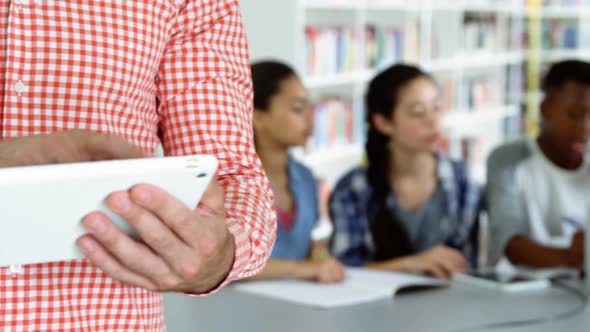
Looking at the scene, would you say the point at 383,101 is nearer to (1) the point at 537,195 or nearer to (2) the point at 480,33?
(1) the point at 537,195

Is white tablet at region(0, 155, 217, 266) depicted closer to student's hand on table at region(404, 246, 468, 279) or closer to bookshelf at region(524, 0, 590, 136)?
student's hand on table at region(404, 246, 468, 279)

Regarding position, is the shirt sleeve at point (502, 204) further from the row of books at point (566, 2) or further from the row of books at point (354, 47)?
the row of books at point (566, 2)

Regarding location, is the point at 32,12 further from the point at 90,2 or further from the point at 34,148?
the point at 34,148

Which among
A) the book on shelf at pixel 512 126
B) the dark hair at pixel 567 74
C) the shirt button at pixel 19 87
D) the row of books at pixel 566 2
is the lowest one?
the book on shelf at pixel 512 126

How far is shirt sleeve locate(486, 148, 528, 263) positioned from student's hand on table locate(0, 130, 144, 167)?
2336mm

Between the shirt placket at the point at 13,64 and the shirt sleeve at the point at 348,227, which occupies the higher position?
the shirt placket at the point at 13,64

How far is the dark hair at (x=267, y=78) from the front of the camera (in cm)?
324

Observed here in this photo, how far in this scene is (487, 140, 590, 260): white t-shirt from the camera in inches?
121

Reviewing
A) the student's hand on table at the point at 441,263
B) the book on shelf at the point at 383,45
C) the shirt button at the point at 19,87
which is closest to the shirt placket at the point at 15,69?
the shirt button at the point at 19,87

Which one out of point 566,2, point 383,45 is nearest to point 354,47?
point 383,45

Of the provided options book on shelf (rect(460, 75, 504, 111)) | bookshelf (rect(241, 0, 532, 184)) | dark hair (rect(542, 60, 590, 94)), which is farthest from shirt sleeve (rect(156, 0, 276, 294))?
book on shelf (rect(460, 75, 504, 111))

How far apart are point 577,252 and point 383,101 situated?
1.05 m

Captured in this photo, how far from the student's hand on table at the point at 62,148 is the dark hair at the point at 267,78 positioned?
97.8 inches

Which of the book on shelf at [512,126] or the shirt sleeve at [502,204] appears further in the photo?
the book on shelf at [512,126]
